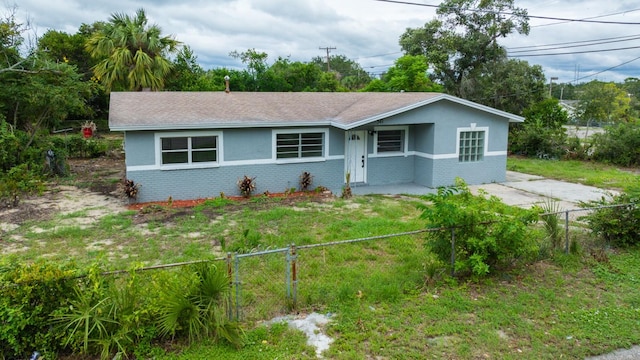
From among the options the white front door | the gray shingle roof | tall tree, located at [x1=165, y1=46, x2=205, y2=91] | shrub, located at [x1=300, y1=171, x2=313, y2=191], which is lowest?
shrub, located at [x1=300, y1=171, x2=313, y2=191]

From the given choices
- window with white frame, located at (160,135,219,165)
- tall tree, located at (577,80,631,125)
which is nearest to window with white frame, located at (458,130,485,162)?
window with white frame, located at (160,135,219,165)

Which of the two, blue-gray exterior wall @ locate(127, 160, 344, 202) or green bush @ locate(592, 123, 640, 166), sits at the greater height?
green bush @ locate(592, 123, 640, 166)

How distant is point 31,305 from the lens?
4.93 meters

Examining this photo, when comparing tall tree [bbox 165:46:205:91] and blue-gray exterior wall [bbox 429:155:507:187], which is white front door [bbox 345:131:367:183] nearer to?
blue-gray exterior wall [bbox 429:155:507:187]

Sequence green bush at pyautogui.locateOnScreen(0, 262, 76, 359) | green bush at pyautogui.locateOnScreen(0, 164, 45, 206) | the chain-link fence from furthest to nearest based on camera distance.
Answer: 1. green bush at pyautogui.locateOnScreen(0, 164, 45, 206)
2. the chain-link fence
3. green bush at pyautogui.locateOnScreen(0, 262, 76, 359)

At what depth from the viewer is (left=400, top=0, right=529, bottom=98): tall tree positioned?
32812mm

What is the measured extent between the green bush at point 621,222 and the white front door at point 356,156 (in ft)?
26.5

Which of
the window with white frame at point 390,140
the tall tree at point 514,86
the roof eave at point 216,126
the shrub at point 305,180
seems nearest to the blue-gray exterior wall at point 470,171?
the window with white frame at point 390,140

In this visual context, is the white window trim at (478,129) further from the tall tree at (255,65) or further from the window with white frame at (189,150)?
the tall tree at (255,65)

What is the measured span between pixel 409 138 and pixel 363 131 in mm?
1850

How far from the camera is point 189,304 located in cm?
517

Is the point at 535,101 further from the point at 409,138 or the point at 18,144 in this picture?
the point at 18,144

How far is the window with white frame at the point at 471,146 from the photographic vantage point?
1632 cm

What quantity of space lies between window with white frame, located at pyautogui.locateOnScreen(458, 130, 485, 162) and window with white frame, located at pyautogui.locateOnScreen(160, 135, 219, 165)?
8.52 meters
